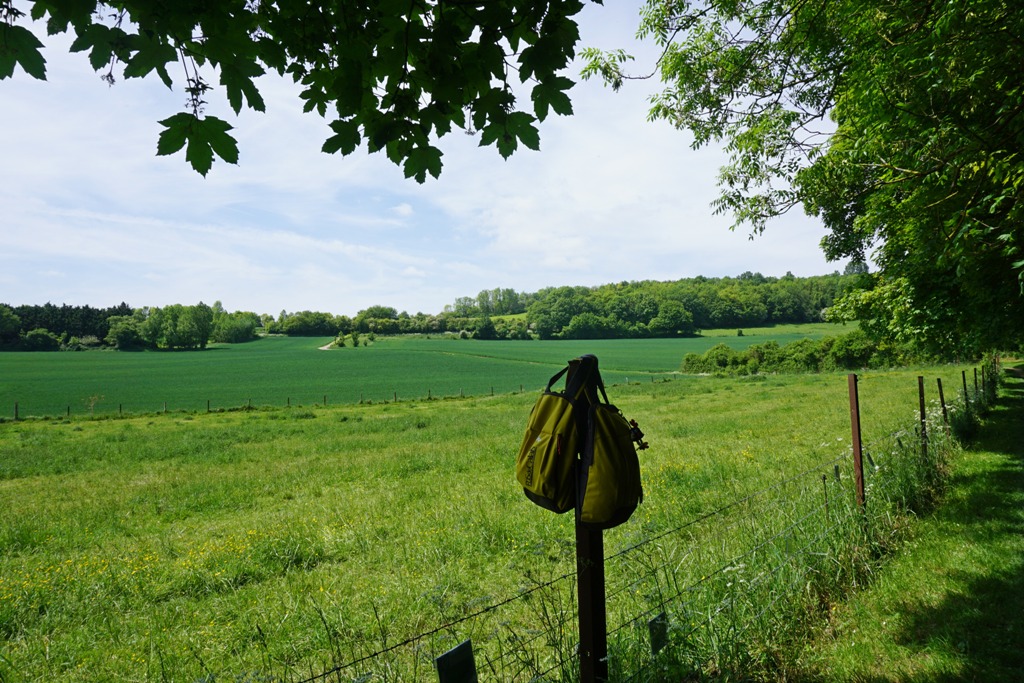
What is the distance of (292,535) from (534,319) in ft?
354

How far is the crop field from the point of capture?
4.71 meters

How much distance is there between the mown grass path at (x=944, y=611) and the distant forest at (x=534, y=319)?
87071 mm

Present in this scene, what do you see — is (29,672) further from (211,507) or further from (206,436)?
(206,436)

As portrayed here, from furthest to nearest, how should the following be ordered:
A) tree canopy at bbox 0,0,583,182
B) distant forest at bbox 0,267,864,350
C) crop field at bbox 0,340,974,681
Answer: distant forest at bbox 0,267,864,350
crop field at bbox 0,340,974,681
tree canopy at bbox 0,0,583,182

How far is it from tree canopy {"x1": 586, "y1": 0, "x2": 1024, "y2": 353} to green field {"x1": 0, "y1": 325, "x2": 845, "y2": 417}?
35.8 metres

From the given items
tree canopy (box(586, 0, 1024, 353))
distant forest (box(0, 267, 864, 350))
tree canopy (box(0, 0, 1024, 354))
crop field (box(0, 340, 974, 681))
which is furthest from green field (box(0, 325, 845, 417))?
tree canopy (box(0, 0, 1024, 354))

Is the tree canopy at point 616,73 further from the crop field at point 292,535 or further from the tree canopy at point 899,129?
the crop field at point 292,535

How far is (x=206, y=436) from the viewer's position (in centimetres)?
2116

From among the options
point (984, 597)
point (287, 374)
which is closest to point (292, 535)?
point (984, 597)

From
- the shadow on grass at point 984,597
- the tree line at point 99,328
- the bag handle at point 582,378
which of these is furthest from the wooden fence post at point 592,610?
the tree line at point 99,328

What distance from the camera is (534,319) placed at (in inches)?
4520

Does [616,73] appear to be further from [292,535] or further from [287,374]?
[287,374]

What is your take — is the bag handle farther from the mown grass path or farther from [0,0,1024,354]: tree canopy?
the mown grass path

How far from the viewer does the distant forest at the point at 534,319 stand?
9181 centimetres
